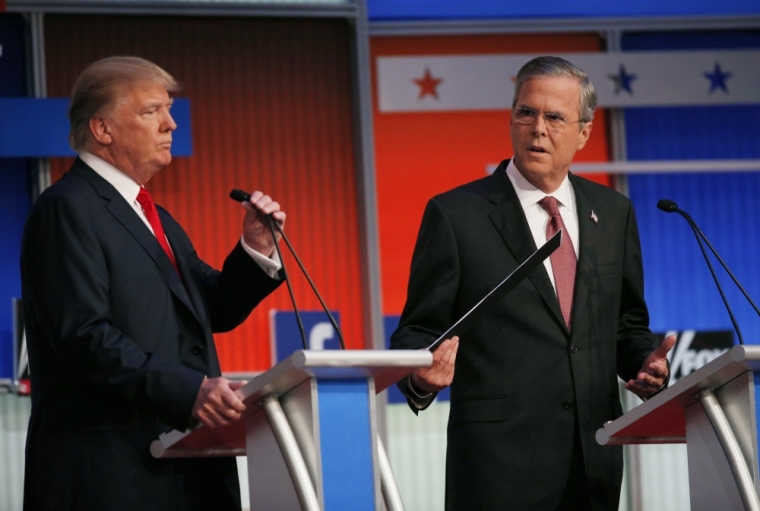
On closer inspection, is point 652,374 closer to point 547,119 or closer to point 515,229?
point 515,229

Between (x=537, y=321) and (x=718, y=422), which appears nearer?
(x=718, y=422)

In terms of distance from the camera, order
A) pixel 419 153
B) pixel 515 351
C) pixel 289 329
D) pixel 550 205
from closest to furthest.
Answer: pixel 515 351 < pixel 550 205 < pixel 289 329 < pixel 419 153

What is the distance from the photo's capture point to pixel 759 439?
2.05 meters

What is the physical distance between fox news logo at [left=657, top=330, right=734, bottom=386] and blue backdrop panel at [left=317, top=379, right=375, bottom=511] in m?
3.51

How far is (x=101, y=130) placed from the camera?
2.38 meters

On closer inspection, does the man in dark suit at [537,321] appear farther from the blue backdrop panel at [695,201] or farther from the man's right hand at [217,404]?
the blue backdrop panel at [695,201]

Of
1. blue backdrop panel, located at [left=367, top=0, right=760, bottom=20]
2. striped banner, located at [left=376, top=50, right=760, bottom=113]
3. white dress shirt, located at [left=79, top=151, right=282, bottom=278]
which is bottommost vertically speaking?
white dress shirt, located at [left=79, top=151, right=282, bottom=278]

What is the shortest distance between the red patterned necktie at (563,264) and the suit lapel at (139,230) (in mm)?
831

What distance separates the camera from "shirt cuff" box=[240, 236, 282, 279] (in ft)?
8.20

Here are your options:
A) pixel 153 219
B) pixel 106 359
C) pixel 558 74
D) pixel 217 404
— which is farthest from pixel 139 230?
pixel 558 74

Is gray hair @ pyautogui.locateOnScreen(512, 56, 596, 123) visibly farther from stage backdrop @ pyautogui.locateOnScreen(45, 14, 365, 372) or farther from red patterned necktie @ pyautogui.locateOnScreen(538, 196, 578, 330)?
stage backdrop @ pyautogui.locateOnScreen(45, 14, 365, 372)

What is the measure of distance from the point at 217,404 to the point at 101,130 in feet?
2.48

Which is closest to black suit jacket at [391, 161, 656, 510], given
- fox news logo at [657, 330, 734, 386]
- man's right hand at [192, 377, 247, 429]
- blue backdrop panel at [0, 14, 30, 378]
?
man's right hand at [192, 377, 247, 429]

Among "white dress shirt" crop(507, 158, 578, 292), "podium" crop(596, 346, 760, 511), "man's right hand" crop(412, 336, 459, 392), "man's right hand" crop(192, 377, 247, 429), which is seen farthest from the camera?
"white dress shirt" crop(507, 158, 578, 292)
